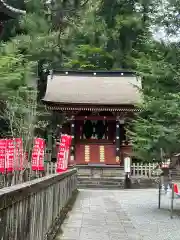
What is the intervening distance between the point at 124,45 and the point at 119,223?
5.97 m

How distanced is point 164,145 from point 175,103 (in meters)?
1.17

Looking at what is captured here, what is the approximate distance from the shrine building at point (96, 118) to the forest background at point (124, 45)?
388cm

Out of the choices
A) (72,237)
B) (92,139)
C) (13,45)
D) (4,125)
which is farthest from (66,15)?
(92,139)

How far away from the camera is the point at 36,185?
4895 millimetres

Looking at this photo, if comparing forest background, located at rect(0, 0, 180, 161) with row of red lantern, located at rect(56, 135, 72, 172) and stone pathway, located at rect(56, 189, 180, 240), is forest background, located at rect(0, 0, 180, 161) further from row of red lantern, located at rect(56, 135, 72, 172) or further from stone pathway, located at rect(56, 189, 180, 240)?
row of red lantern, located at rect(56, 135, 72, 172)

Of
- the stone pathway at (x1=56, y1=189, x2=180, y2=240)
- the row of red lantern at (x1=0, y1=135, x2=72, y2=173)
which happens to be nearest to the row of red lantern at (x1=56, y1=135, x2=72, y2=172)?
the row of red lantern at (x1=0, y1=135, x2=72, y2=173)

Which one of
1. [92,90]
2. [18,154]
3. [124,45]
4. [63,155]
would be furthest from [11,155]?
[92,90]

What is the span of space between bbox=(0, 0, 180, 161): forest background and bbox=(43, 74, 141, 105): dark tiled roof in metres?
4.11

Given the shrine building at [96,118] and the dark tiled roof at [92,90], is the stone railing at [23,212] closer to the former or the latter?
the dark tiled roof at [92,90]

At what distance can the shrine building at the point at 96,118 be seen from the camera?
2269 cm

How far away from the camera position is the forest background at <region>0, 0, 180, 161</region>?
3721 millimetres

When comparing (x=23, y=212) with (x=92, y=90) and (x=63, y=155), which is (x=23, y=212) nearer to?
(x=63, y=155)

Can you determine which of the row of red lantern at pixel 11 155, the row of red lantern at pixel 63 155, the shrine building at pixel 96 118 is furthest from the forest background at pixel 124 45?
the shrine building at pixel 96 118

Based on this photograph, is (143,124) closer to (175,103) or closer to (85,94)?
(175,103)
